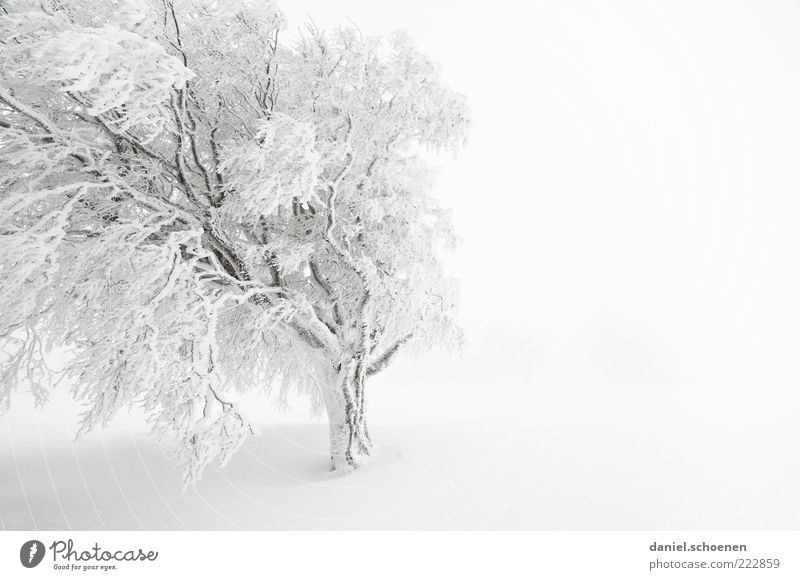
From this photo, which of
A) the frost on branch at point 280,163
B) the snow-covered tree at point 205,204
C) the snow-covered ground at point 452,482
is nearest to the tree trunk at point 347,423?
the snow-covered tree at point 205,204

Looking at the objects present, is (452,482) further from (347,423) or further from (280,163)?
(280,163)

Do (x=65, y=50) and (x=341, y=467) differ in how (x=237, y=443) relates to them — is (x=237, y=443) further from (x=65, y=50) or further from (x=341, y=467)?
(x=65, y=50)

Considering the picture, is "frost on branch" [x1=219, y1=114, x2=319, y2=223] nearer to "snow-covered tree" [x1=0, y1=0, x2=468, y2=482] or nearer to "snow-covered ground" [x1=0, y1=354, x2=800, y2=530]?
"snow-covered tree" [x1=0, y1=0, x2=468, y2=482]

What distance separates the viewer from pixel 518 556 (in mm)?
4668

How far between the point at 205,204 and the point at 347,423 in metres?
3.97

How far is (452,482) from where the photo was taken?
5.58 m

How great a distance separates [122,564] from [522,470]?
5059 millimetres

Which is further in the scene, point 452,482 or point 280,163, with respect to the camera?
point 452,482

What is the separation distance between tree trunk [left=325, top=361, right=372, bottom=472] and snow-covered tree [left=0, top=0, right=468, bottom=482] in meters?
0.03

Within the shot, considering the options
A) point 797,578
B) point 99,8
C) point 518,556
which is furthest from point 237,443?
point 797,578

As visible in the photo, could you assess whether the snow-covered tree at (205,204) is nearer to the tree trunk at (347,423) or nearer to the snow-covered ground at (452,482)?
the tree trunk at (347,423)

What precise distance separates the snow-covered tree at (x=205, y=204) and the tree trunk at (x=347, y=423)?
0.03m

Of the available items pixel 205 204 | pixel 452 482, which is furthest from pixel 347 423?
pixel 205 204

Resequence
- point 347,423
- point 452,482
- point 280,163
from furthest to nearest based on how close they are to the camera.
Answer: point 347,423
point 452,482
point 280,163
